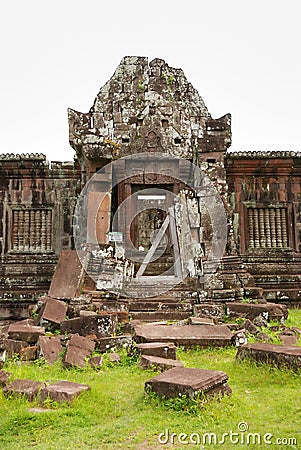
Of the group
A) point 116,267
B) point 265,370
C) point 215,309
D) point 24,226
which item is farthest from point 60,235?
point 265,370

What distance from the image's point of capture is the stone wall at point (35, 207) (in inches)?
500

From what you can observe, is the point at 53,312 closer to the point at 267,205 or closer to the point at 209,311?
the point at 209,311

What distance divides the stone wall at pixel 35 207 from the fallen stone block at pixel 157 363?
290 inches

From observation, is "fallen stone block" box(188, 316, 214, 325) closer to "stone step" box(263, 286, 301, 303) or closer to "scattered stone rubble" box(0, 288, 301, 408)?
"scattered stone rubble" box(0, 288, 301, 408)

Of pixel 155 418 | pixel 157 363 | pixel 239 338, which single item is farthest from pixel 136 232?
pixel 155 418

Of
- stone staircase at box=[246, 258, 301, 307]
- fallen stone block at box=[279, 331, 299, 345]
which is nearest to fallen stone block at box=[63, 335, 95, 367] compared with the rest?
fallen stone block at box=[279, 331, 299, 345]

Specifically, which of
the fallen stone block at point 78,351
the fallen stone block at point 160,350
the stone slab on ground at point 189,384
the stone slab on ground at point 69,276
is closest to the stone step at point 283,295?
the stone slab on ground at point 69,276

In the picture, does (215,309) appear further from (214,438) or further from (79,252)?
(214,438)

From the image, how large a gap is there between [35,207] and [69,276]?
4.34m

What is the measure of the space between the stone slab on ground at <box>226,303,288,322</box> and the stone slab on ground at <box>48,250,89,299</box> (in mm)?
2830

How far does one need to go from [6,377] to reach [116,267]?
15.1 ft

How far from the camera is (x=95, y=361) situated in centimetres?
580

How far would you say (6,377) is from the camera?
493 centimetres

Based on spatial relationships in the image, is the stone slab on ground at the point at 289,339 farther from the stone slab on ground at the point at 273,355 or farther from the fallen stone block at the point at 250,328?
the stone slab on ground at the point at 273,355
